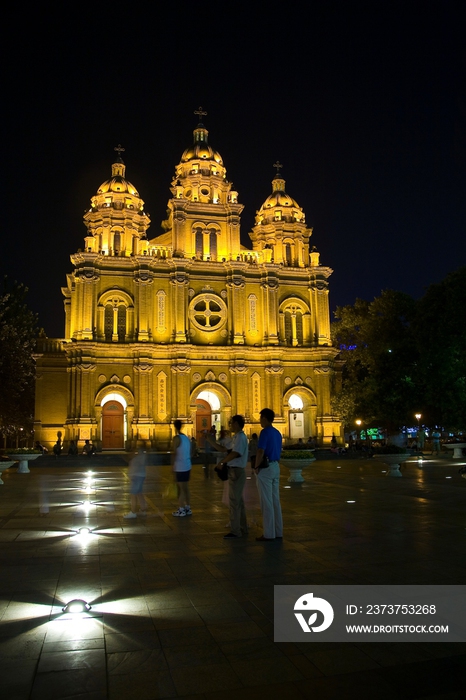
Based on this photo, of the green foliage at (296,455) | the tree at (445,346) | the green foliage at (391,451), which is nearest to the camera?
the green foliage at (296,455)

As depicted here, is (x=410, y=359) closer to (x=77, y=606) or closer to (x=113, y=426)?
(x=113, y=426)

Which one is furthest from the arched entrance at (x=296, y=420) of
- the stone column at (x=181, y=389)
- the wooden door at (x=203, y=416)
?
the stone column at (x=181, y=389)

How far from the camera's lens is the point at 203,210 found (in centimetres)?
5072

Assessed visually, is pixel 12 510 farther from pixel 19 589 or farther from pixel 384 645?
pixel 384 645

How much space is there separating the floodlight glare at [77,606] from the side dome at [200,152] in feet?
166

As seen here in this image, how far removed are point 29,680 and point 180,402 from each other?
138 feet

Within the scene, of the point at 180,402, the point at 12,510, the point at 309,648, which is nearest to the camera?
the point at 309,648

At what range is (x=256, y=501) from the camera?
14367 millimetres

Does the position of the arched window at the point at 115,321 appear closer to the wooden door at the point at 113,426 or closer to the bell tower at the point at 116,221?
the bell tower at the point at 116,221

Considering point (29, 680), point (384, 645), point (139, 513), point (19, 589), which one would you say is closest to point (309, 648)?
point (384, 645)

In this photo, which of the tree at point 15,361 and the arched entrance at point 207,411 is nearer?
the tree at point 15,361

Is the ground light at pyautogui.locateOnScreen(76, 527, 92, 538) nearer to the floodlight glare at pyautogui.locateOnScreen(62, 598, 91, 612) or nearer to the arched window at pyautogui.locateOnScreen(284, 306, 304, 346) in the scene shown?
the floodlight glare at pyautogui.locateOnScreen(62, 598, 91, 612)

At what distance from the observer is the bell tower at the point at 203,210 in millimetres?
49906

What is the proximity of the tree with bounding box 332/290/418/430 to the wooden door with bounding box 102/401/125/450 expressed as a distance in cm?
1704
